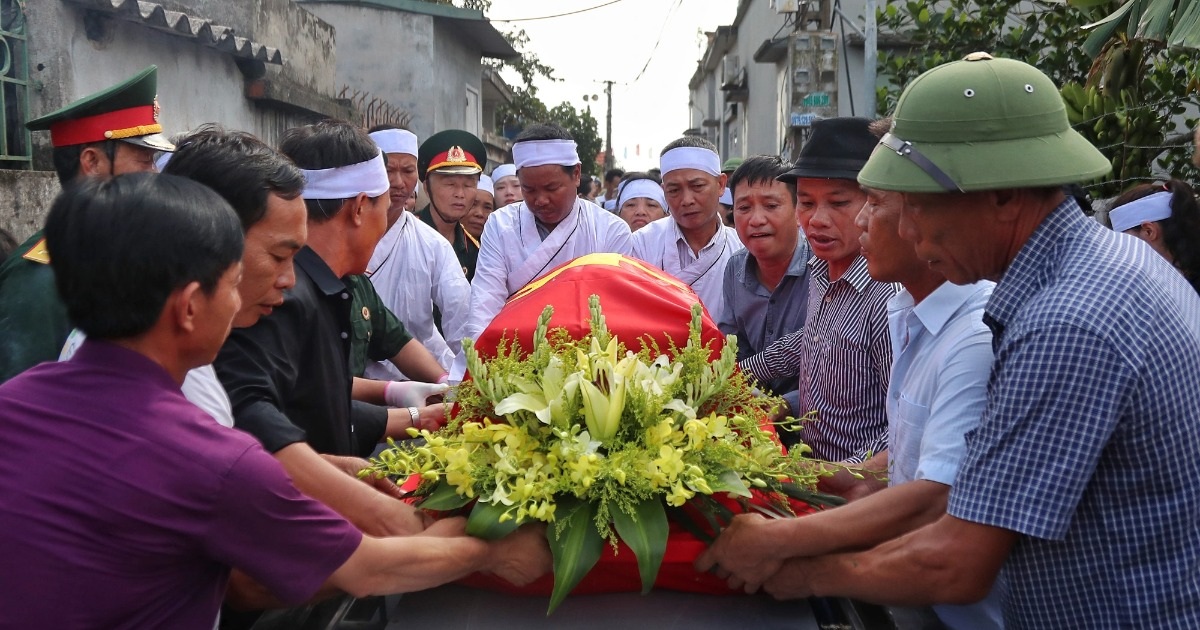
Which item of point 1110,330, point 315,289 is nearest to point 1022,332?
point 1110,330

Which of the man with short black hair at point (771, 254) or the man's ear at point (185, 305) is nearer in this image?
the man's ear at point (185, 305)

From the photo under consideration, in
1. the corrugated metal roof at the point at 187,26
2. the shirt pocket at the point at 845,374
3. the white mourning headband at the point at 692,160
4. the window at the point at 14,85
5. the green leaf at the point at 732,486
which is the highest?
the corrugated metal roof at the point at 187,26

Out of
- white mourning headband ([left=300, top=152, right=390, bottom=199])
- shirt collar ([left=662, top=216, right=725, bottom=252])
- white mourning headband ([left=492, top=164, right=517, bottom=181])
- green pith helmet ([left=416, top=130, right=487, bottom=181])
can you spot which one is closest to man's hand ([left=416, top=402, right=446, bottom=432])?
white mourning headband ([left=300, top=152, right=390, bottom=199])

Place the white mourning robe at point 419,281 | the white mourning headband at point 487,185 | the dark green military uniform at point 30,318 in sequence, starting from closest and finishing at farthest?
1. the dark green military uniform at point 30,318
2. the white mourning robe at point 419,281
3. the white mourning headband at point 487,185

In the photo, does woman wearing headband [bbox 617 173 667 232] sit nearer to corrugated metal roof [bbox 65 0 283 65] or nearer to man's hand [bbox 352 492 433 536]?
corrugated metal roof [bbox 65 0 283 65]

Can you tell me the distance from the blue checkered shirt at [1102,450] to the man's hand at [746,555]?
0.50m

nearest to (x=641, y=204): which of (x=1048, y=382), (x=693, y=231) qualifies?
(x=693, y=231)

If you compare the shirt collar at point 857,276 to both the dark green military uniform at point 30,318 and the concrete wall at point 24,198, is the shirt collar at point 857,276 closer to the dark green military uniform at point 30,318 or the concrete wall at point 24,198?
the dark green military uniform at point 30,318

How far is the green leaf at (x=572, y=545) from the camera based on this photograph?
2.02 meters

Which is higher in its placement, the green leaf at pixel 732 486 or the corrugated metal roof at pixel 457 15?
the corrugated metal roof at pixel 457 15

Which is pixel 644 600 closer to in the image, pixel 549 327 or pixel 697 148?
pixel 549 327

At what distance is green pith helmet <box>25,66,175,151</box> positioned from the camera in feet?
A: 10.6

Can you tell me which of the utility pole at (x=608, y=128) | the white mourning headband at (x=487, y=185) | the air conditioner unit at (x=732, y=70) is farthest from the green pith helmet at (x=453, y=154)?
the utility pole at (x=608, y=128)

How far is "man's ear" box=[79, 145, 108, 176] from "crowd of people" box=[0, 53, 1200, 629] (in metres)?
0.50
